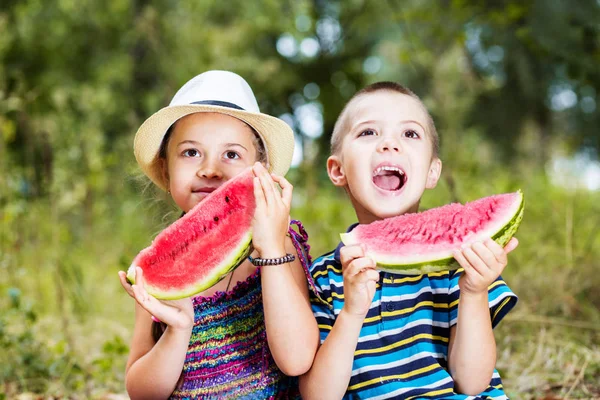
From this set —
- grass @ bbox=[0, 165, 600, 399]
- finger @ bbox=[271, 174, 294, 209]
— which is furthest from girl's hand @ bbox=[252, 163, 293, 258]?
grass @ bbox=[0, 165, 600, 399]

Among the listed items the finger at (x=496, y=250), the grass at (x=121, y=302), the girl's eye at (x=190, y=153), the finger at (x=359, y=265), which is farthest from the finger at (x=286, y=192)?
the grass at (x=121, y=302)

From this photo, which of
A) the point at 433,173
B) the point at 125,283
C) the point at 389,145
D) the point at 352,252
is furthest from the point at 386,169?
the point at 125,283

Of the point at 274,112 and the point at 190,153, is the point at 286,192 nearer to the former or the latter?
the point at 190,153

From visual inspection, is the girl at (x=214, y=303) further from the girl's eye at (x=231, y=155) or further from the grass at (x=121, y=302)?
the grass at (x=121, y=302)

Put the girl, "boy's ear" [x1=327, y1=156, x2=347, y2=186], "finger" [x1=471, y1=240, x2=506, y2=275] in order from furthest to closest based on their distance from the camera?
"boy's ear" [x1=327, y1=156, x2=347, y2=186], the girl, "finger" [x1=471, y1=240, x2=506, y2=275]

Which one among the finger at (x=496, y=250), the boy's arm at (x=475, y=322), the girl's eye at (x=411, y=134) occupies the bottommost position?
the boy's arm at (x=475, y=322)

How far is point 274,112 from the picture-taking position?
1435 cm

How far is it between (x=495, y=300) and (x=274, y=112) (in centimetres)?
1273

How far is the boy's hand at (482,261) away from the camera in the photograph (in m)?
1.67

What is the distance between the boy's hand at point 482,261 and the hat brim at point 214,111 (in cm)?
93

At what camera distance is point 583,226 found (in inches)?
209

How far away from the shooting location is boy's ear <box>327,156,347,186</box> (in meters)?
2.25

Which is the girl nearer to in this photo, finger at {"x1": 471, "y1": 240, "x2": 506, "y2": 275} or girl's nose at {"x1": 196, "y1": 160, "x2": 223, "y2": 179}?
girl's nose at {"x1": 196, "y1": 160, "x2": 223, "y2": 179}

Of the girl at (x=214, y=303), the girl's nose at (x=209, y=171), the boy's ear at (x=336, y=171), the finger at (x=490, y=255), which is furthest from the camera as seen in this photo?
the boy's ear at (x=336, y=171)
